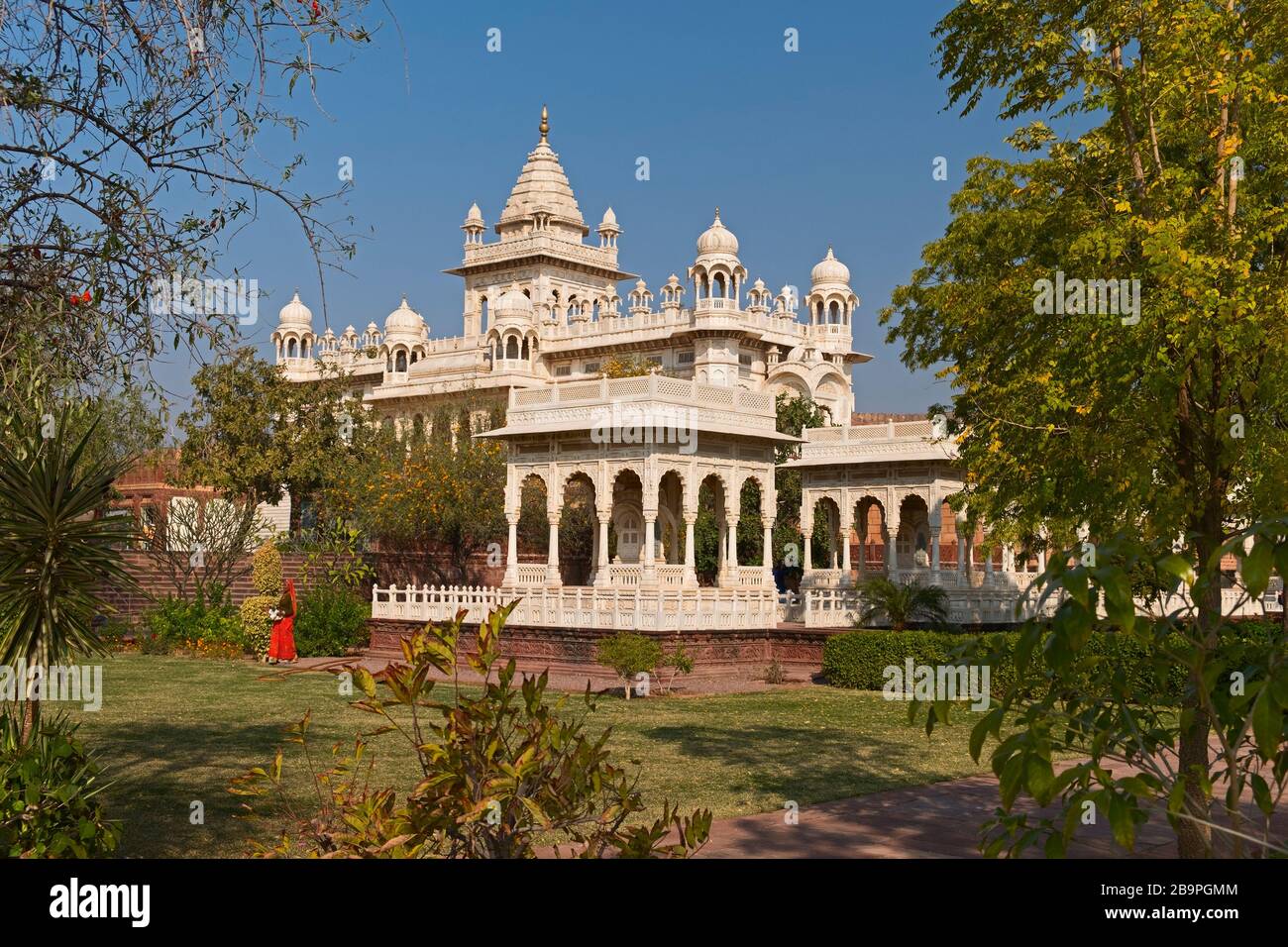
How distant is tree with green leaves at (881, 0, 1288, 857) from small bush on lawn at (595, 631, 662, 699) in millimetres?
7843

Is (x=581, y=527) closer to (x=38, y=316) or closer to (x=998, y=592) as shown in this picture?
(x=998, y=592)

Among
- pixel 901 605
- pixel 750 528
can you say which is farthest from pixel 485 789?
pixel 750 528

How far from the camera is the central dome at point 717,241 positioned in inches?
2066

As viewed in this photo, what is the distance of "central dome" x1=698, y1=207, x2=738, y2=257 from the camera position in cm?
5247

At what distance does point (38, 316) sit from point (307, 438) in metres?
33.4

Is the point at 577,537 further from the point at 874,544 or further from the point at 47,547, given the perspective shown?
the point at 47,547

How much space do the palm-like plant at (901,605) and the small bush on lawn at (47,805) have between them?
17768 millimetres

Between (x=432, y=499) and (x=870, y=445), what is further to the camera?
(x=432, y=499)

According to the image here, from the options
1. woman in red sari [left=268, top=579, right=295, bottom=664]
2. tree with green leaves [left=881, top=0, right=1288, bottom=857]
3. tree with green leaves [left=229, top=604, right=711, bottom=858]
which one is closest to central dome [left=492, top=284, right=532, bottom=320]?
woman in red sari [left=268, top=579, right=295, bottom=664]

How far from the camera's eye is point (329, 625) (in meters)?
26.2

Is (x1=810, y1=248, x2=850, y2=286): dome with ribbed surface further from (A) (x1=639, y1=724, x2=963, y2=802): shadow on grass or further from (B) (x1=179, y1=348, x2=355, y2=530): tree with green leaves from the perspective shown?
(A) (x1=639, y1=724, x2=963, y2=802): shadow on grass

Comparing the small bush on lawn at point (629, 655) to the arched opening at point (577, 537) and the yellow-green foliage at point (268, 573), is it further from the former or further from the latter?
the arched opening at point (577, 537)

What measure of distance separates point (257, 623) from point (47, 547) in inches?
756
